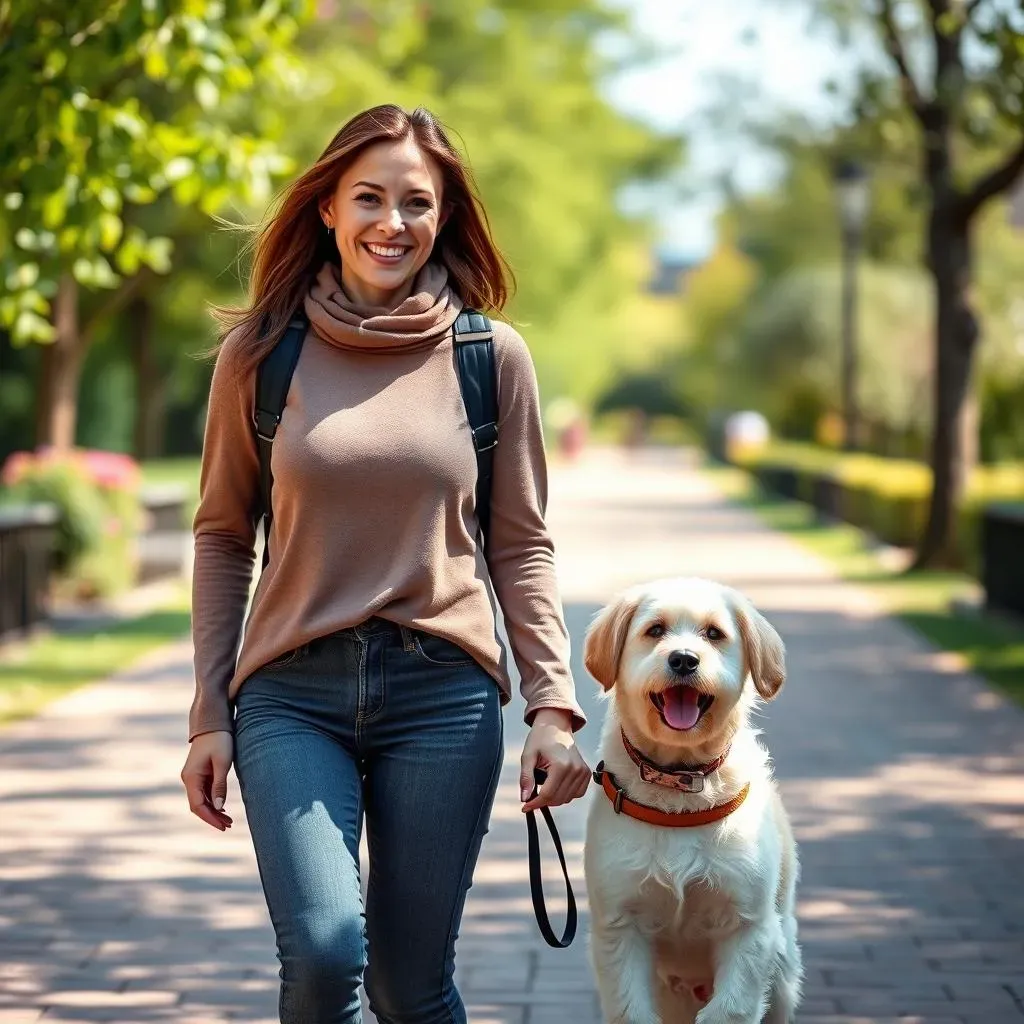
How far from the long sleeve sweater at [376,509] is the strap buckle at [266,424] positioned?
20mm

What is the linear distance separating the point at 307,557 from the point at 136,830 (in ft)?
15.0

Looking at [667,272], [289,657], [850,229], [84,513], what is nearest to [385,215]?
[289,657]

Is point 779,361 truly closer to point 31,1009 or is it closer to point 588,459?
point 588,459

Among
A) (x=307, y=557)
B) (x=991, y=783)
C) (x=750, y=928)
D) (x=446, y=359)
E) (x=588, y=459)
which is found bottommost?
(x=588, y=459)

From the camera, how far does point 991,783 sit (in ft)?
28.3

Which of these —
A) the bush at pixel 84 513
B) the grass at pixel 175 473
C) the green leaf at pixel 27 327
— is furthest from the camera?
the grass at pixel 175 473

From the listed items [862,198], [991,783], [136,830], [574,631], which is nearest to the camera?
[136,830]

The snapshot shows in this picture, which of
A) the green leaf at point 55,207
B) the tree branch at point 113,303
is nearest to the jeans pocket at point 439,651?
the green leaf at point 55,207

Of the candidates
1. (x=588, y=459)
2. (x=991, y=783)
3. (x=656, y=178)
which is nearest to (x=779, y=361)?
(x=656, y=178)

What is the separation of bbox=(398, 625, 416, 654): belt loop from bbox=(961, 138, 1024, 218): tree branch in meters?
14.4

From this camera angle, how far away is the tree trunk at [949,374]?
19.4 metres

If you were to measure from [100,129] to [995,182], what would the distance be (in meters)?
11.8

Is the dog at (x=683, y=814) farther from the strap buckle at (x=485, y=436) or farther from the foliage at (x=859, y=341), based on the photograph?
the foliage at (x=859, y=341)

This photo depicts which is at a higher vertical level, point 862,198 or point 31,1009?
point 862,198
